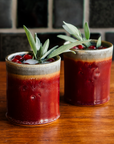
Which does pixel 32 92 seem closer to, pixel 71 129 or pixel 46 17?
pixel 71 129

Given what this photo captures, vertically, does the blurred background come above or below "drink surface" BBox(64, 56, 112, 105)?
above

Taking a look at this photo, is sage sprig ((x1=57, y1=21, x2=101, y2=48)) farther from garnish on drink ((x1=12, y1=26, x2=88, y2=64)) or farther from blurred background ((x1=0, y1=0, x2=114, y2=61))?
blurred background ((x1=0, y1=0, x2=114, y2=61))

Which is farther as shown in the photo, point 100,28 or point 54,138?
point 100,28

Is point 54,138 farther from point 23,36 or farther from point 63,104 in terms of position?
point 23,36

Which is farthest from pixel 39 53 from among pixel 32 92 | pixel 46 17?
pixel 46 17

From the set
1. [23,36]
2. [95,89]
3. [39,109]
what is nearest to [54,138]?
[39,109]

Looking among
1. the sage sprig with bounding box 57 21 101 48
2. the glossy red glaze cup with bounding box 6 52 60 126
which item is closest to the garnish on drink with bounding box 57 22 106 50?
the sage sprig with bounding box 57 21 101 48

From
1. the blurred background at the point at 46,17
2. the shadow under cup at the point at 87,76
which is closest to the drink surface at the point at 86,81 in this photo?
the shadow under cup at the point at 87,76
